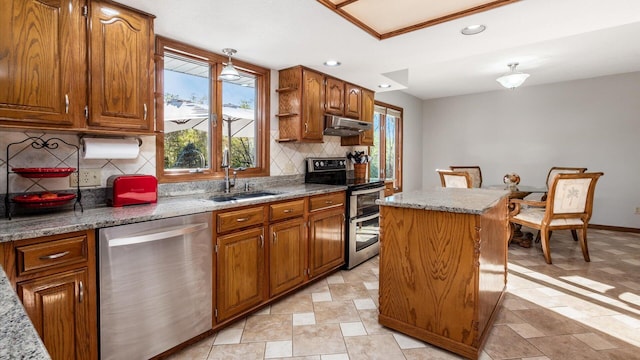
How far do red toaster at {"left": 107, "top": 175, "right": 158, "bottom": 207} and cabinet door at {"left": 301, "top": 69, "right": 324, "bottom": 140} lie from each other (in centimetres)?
155

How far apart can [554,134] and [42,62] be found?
6.42 metres

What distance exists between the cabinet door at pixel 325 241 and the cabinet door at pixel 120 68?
156 cm

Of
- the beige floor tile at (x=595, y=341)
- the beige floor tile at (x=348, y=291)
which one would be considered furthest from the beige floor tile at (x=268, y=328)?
the beige floor tile at (x=595, y=341)

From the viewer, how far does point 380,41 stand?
8.21 ft

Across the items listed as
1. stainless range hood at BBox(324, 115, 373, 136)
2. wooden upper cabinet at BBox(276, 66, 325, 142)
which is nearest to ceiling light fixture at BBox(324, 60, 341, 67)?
wooden upper cabinet at BBox(276, 66, 325, 142)

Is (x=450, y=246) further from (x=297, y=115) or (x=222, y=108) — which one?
(x=222, y=108)

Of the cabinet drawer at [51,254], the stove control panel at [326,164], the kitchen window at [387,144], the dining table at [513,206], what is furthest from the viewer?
the kitchen window at [387,144]

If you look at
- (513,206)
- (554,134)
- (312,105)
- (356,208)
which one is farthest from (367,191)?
(554,134)

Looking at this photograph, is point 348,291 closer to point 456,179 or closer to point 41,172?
point 456,179

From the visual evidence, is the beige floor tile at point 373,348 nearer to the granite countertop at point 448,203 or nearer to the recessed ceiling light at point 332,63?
the granite countertop at point 448,203

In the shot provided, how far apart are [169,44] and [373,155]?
11.5ft

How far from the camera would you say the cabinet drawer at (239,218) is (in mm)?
2051

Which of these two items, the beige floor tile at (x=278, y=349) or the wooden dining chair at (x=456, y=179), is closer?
the beige floor tile at (x=278, y=349)

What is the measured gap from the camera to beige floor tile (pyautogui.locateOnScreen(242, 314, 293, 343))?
6.70ft
